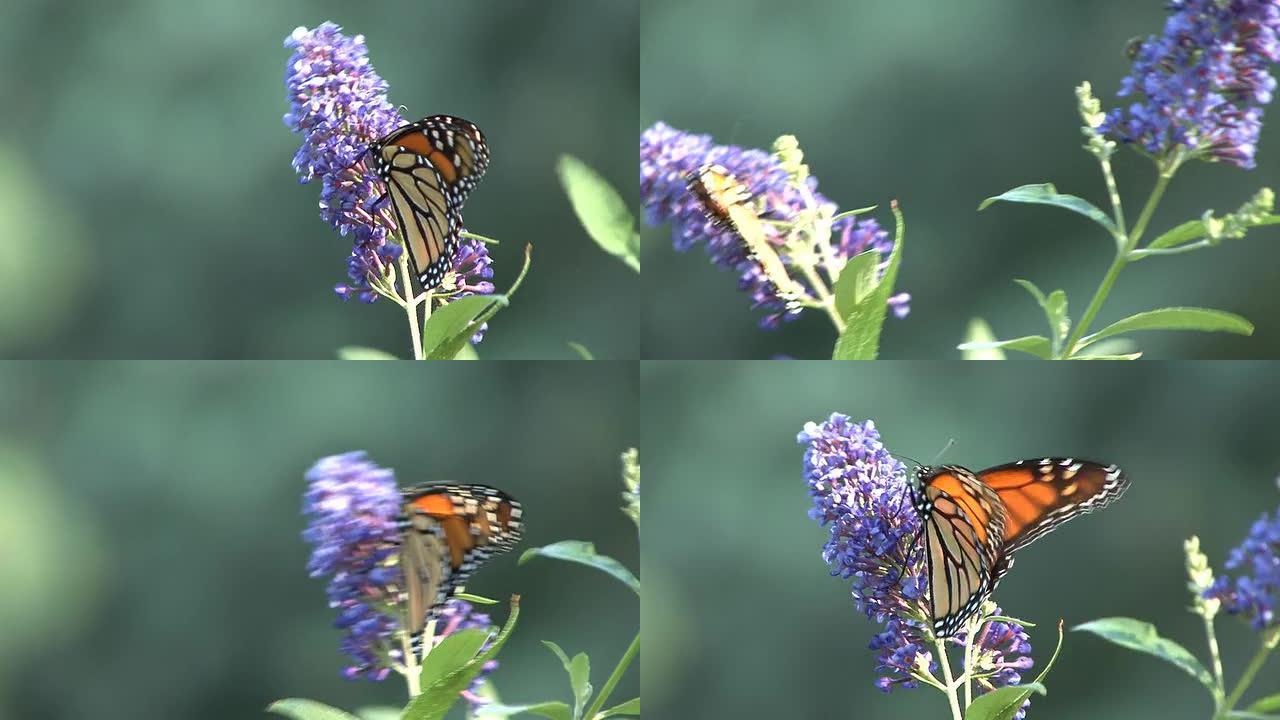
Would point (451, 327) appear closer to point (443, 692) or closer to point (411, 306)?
point (411, 306)

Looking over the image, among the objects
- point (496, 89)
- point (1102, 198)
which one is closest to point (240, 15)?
point (496, 89)

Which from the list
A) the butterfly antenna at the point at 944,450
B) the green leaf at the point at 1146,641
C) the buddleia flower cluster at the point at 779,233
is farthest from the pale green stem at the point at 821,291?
the green leaf at the point at 1146,641

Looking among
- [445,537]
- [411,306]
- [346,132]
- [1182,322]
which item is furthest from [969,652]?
[346,132]

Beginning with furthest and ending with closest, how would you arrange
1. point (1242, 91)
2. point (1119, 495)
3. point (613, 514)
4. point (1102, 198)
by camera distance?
point (613, 514) → point (1119, 495) → point (1102, 198) → point (1242, 91)

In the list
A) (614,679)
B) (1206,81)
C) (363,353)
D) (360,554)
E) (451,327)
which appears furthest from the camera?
(614,679)

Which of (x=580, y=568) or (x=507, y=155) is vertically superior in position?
(x=507, y=155)

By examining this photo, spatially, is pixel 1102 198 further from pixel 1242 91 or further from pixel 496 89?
pixel 496 89

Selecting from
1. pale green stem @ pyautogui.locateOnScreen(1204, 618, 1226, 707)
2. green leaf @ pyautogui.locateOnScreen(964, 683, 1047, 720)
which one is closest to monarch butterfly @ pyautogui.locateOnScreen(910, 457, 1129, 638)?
green leaf @ pyautogui.locateOnScreen(964, 683, 1047, 720)
